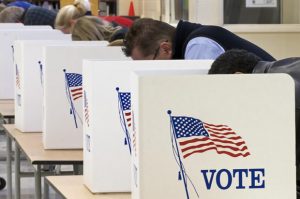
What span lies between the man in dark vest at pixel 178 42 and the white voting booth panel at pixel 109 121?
26.4 inches

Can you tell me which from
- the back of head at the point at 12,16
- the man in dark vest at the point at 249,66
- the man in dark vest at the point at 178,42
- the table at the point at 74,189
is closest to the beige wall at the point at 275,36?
the back of head at the point at 12,16

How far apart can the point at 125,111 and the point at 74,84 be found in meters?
0.83

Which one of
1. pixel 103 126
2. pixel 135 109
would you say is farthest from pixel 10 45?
pixel 135 109

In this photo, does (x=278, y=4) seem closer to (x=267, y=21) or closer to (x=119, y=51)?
(x=267, y=21)

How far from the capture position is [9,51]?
5.73 metres

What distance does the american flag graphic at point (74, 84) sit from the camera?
145 inches

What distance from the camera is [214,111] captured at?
89.9 inches

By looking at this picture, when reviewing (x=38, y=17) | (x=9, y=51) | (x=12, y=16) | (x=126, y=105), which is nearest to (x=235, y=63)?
(x=126, y=105)

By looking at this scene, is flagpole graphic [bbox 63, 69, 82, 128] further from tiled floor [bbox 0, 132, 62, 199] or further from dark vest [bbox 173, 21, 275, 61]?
tiled floor [bbox 0, 132, 62, 199]

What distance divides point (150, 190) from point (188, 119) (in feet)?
0.71

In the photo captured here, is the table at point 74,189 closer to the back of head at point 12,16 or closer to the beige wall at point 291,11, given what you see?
the beige wall at point 291,11

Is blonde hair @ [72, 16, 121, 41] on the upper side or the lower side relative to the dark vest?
lower

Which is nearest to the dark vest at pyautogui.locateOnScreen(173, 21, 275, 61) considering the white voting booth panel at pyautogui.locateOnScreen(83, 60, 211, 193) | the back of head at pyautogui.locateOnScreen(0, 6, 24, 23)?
the white voting booth panel at pyautogui.locateOnScreen(83, 60, 211, 193)

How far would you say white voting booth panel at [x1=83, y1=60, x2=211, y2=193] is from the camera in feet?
9.40
